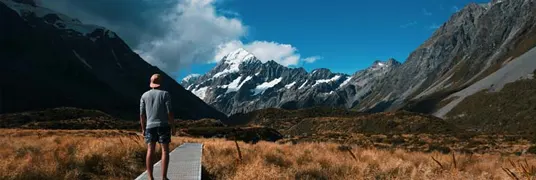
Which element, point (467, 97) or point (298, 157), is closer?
point (298, 157)

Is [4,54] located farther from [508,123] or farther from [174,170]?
[174,170]

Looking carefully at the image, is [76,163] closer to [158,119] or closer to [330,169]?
[158,119]

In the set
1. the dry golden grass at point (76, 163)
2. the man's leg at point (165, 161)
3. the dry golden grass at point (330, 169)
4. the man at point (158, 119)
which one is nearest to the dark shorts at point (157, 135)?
the man at point (158, 119)

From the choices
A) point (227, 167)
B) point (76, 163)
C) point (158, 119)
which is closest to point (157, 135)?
point (158, 119)

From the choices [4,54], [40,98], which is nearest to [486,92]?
[40,98]

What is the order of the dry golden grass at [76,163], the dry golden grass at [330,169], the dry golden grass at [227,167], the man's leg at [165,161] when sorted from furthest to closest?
the dry golden grass at [330,169] < the dry golden grass at [227,167] < the dry golden grass at [76,163] < the man's leg at [165,161]

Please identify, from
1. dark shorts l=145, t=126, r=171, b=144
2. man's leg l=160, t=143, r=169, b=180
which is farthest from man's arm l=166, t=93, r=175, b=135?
man's leg l=160, t=143, r=169, b=180

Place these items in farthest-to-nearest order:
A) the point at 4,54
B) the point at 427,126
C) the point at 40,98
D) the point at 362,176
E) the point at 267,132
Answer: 1. the point at 4,54
2. the point at 40,98
3. the point at 427,126
4. the point at 267,132
5. the point at 362,176

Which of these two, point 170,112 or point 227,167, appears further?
point 227,167

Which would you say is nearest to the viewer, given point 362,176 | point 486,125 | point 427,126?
Result: point 362,176

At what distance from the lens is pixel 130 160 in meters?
12.0

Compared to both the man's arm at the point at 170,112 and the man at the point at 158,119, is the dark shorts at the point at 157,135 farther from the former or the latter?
the man's arm at the point at 170,112

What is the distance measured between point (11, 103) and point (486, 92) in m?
186

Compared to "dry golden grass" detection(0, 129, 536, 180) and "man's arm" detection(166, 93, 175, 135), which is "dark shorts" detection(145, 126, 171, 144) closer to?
"man's arm" detection(166, 93, 175, 135)
